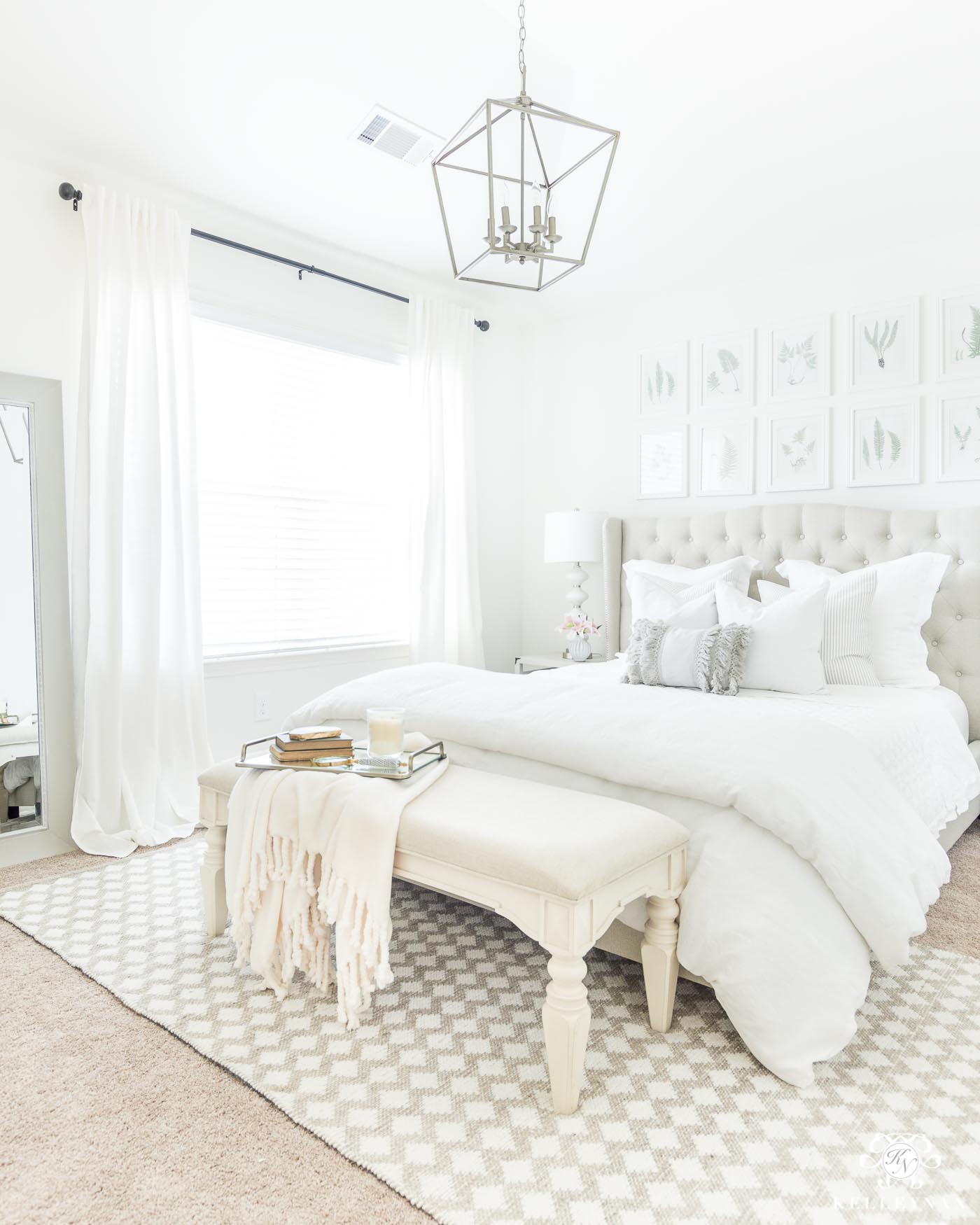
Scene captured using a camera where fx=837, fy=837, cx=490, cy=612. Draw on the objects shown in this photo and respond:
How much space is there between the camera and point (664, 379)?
4414mm

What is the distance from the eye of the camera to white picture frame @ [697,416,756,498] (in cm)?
412

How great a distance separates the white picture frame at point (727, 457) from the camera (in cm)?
412

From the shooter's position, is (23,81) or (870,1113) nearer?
(870,1113)

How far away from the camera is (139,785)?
3.24 m

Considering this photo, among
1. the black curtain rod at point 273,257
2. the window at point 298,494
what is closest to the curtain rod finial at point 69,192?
the black curtain rod at point 273,257

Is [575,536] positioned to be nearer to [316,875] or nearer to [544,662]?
[544,662]

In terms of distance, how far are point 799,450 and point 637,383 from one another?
100 cm

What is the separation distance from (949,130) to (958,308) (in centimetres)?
76

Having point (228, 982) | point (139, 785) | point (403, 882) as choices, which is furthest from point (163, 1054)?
point (139, 785)

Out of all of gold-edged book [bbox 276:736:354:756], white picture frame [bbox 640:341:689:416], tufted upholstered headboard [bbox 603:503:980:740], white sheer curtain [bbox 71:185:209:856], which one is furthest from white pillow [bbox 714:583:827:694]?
white sheer curtain [bbox 71:185:209:856]

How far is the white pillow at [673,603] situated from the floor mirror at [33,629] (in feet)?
7.29

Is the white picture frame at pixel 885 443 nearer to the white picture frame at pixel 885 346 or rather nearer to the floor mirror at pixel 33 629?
the white picture frame at pixel 885 346

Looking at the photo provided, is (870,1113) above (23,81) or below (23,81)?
below

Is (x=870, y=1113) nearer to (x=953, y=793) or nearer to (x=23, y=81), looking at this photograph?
(x=953, y=793)
